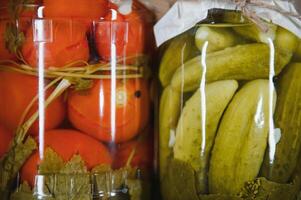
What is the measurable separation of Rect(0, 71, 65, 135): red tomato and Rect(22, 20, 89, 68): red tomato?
0.02m

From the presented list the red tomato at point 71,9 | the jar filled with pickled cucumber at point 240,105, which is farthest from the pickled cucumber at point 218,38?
the red tomato at point 71,9

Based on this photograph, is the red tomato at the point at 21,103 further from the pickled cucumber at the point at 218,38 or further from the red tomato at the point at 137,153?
the pickled cucumber at the point at 218,38

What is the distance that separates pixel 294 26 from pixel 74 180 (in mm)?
314

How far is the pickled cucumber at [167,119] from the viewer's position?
676mm

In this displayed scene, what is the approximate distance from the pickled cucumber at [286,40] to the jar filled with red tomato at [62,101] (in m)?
0.18

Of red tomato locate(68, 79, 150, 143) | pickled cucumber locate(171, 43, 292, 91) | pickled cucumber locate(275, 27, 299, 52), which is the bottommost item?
red tomato locate(68, 79, 150, 143)

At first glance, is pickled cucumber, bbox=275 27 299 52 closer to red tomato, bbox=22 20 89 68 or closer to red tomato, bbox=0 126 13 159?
red tomato, bbox=22 20 89 68

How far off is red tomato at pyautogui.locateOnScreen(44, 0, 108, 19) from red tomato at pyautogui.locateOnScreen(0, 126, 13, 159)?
14 centimetres

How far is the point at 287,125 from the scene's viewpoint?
0.64 metres

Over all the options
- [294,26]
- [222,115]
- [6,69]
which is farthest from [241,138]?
[6,69]

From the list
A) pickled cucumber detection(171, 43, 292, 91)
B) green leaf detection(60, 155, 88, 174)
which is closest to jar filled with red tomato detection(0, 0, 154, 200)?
green leaf detection(60, 155, 88, 174)

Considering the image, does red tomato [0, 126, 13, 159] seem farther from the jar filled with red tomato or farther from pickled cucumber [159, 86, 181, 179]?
pickled cucumber [159, 86, 181, 179]

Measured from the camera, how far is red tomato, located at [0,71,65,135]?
0.63 metres

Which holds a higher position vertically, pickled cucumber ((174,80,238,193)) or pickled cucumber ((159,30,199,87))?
pickled cucumber ((159,30,199,87))
